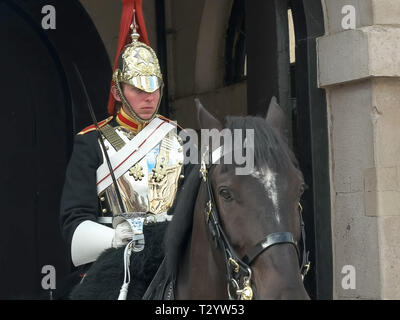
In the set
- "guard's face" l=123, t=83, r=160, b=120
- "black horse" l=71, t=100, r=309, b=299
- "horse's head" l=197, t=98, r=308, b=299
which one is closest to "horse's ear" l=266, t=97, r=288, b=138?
"black horse" l=71, t=100, r=309, b=299

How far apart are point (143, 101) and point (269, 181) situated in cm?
128

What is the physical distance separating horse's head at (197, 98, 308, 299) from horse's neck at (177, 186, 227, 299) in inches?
2.6

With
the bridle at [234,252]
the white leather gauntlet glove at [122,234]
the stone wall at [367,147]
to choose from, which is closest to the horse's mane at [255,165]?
the bridle at [234,252]

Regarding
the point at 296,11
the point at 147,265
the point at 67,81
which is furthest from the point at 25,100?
the point at 147,265

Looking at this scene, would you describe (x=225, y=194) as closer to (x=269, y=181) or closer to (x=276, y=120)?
(x=269, y=181)

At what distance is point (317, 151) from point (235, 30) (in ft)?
9.34

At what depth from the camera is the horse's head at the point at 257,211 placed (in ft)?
10.3

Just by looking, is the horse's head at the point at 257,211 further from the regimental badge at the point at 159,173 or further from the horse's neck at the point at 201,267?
the regimental badge at the point at 159,173

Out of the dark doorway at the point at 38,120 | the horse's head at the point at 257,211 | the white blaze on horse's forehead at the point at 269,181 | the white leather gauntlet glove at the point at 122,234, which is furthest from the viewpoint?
the dark doorway at the point at 38,120

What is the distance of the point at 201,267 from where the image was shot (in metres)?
3.56

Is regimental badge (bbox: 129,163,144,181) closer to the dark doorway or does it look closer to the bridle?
the bridle

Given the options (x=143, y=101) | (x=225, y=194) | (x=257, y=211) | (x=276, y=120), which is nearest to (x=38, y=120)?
(x=143, y=101)
